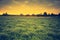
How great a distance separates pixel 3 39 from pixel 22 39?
12.2 ft

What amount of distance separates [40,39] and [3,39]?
24.0 feet

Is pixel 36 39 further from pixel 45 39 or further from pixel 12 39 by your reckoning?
pixel 12 39

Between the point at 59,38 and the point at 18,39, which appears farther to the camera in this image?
the point at 59,38

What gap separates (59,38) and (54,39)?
1.55 m

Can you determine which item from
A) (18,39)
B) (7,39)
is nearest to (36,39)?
(18,39)

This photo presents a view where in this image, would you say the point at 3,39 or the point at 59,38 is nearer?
the point at 3,39

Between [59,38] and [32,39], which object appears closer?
[32,39]

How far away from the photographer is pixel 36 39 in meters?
34.9

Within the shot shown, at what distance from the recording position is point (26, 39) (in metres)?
34.8

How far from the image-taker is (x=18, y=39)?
34344mm

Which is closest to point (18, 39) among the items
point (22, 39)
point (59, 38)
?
point (22, 39)

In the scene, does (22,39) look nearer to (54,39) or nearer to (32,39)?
(32,39)

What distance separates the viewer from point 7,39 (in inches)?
1359

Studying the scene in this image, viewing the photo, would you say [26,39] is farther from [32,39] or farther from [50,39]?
[50,39]
